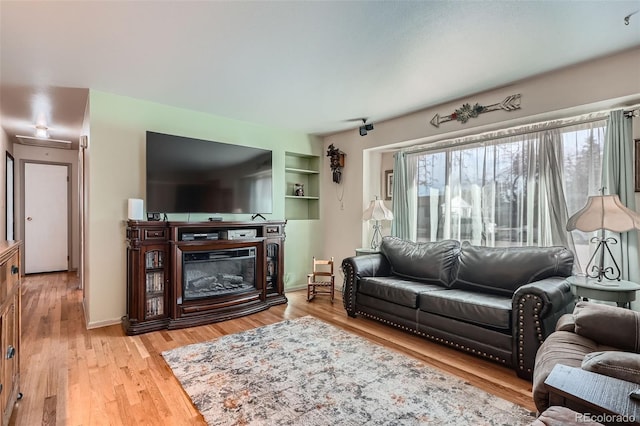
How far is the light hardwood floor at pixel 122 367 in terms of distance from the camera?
187 centimetres

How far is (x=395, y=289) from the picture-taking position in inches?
125

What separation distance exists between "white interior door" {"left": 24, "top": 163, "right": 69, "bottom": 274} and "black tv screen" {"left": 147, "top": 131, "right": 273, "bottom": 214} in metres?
4.08

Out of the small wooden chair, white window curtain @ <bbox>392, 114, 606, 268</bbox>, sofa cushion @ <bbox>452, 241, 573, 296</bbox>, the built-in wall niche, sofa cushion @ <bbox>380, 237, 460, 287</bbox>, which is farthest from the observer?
the built-in wall niche

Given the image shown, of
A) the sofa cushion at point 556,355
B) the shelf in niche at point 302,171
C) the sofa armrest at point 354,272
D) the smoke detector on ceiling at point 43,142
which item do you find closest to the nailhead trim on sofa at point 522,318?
the sofa cushion at point 556,355

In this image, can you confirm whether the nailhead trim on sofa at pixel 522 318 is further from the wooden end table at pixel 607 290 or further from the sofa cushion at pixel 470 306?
the wooden end table at pixel 607 290

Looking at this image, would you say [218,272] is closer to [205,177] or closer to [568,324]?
[205,177]

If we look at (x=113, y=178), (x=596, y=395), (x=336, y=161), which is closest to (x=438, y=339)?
(x=596, y=395)

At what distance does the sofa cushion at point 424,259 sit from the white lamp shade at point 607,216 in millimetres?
1196

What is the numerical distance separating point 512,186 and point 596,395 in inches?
107

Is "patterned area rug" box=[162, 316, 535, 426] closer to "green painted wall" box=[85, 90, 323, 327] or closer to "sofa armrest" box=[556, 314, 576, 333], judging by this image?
"sofa armrest" box=[556, 314, 576, 333]

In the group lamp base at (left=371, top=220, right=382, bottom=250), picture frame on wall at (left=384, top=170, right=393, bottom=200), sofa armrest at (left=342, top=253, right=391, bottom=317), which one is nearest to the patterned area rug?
sofa armrest at (left=342, top=253, right=391, bottom=317)

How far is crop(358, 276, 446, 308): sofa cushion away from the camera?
120 inches

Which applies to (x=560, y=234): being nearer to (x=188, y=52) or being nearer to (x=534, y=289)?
(x=534, y=289)

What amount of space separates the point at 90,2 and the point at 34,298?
4.27 meters
